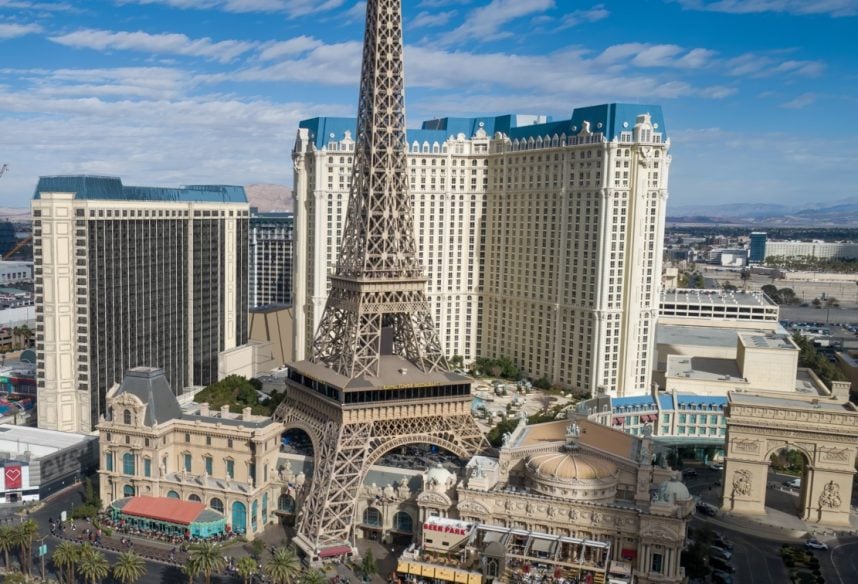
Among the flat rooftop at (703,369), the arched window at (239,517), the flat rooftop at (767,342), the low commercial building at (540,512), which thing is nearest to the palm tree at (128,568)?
the arched window at (239,517)

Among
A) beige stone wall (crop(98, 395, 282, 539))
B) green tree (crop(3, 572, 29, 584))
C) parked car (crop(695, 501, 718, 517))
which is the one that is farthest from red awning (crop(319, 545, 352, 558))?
parked car (crop(695, 501, 718, 517))

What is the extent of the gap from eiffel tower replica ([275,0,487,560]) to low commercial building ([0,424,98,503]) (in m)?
29.5

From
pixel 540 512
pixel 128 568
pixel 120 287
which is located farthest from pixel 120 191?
pixel 540 512

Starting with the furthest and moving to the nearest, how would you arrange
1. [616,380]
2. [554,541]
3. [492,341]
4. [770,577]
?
[492,341] → [616,380] → [770,577] → [554,541]

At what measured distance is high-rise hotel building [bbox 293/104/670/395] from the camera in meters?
142

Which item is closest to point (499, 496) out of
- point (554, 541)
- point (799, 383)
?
point (554, 541)

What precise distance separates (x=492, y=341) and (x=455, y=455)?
230ft

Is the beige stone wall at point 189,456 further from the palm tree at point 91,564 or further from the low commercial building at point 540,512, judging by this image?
the palm tree at point 91,564

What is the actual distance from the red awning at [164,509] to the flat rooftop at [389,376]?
22.1 m

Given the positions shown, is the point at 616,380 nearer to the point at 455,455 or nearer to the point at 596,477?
the point at 455,455

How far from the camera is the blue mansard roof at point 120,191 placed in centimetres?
12056

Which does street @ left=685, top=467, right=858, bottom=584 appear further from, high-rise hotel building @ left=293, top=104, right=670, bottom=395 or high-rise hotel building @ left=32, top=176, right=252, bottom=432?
high-rise hotel building @ left=32, top=176, right=252, bottom=432

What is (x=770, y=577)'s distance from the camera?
279ft

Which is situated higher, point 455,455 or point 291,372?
point 291,372
